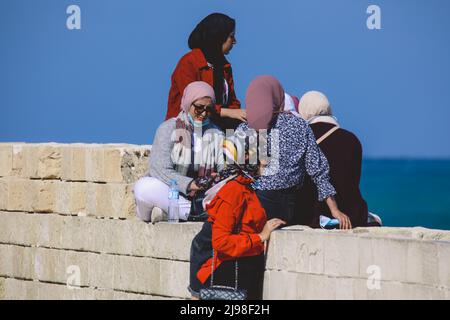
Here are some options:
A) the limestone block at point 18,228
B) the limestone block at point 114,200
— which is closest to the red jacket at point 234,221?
the limestone block at point 114,200

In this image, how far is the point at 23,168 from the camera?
14.4 meters

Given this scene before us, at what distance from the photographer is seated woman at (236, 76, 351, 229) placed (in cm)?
1097

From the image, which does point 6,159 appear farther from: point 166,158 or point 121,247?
point 166,158

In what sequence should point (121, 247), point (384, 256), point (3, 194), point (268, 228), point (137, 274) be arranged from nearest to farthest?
point (384, 256) → point (268, 228) → point (137, 274) → point (121, 247) → point (3, 194)

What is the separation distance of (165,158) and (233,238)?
1787mm

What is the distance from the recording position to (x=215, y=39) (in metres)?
12.1

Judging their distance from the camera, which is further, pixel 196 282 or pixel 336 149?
pixel 336 149

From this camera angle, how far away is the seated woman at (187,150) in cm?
1158

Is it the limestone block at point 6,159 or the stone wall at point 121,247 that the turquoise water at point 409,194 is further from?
the stone wall at point 121,247

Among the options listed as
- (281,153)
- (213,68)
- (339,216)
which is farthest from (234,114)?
(339,216)

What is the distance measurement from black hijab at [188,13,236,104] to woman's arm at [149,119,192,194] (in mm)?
765
